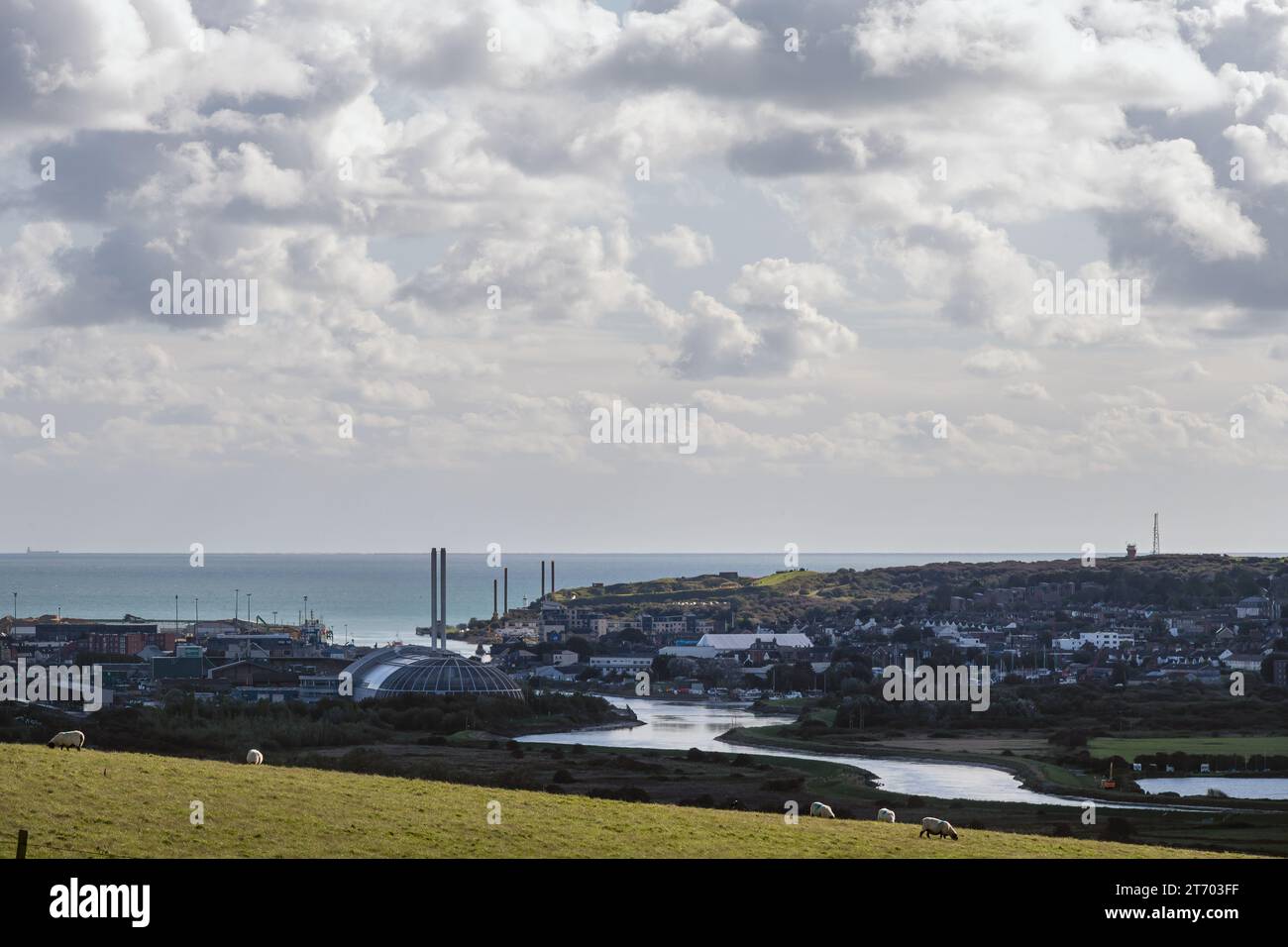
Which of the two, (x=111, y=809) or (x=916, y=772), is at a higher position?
(x=111, y=809)

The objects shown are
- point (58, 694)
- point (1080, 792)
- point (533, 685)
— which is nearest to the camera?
point (1080, 792)

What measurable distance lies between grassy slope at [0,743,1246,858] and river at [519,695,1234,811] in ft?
129

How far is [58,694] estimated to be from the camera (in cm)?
11256

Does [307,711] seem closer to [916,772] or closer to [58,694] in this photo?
[58,694]

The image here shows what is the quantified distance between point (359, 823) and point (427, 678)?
301ft

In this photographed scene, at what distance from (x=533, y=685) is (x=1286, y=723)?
69002mm

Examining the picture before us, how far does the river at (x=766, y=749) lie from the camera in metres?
76.9

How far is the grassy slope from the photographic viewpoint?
28172 mm

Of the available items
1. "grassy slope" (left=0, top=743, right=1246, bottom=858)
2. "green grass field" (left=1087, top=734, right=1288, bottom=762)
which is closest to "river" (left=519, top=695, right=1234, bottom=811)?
"green grass field" (left=1087, top=734, right=1288, bottom=762)

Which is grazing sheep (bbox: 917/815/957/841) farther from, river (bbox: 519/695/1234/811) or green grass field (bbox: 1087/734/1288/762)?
green grass field (bbox: 1087/734/1288/762)
